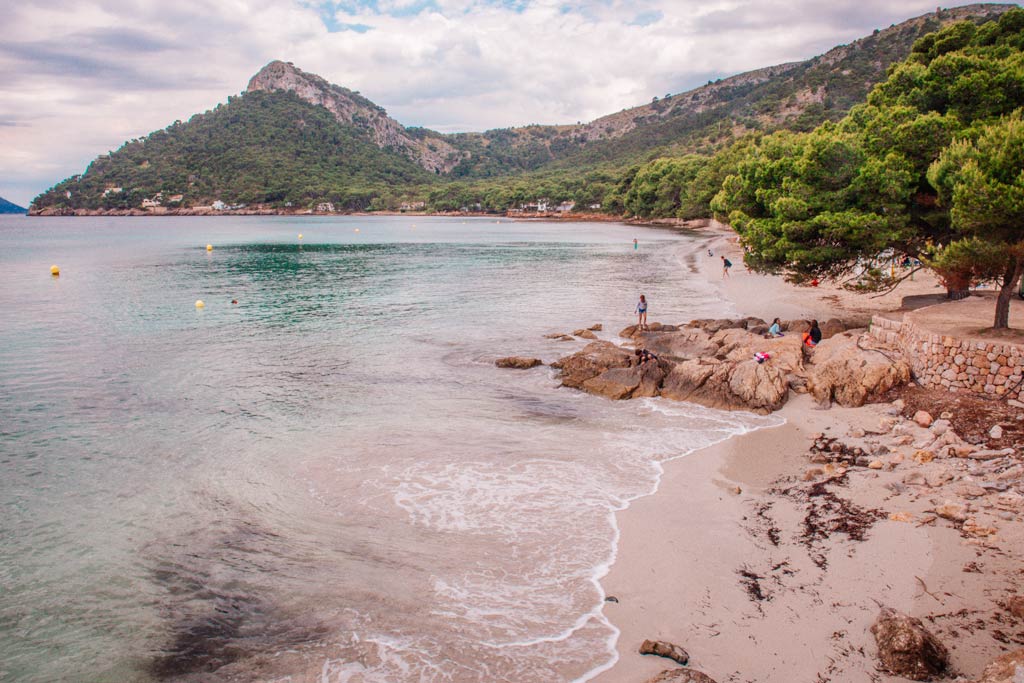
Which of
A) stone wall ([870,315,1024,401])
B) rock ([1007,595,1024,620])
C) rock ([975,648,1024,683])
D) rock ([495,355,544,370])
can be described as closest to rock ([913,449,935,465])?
stone wall ([870,315,1024,401])

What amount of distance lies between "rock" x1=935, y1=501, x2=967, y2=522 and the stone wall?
5707 mm

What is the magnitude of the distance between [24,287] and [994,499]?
184 ft

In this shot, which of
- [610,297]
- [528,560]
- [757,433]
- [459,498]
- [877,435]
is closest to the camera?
[528,560]

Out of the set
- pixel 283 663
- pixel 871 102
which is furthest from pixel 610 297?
pixel 283 663

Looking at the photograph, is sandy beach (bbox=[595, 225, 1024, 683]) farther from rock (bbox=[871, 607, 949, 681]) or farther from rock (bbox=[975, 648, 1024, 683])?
rock (bbox=[975, 648, 1024, 683])

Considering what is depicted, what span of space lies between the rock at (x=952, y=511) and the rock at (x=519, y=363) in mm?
13993

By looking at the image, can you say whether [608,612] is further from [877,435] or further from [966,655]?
[877,435]

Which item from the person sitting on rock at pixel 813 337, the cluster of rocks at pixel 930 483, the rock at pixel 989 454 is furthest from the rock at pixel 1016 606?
the person sitting on rock at pixel 813 337

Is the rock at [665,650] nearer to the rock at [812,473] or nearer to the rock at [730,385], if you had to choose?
the rock at [812,473]

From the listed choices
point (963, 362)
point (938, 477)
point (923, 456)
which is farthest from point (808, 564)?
point (963, 362)

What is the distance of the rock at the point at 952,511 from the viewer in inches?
389

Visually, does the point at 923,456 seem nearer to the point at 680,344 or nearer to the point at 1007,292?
the point at 1007,292

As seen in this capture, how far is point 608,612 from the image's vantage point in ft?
28.6

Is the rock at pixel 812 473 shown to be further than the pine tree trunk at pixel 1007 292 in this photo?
No
